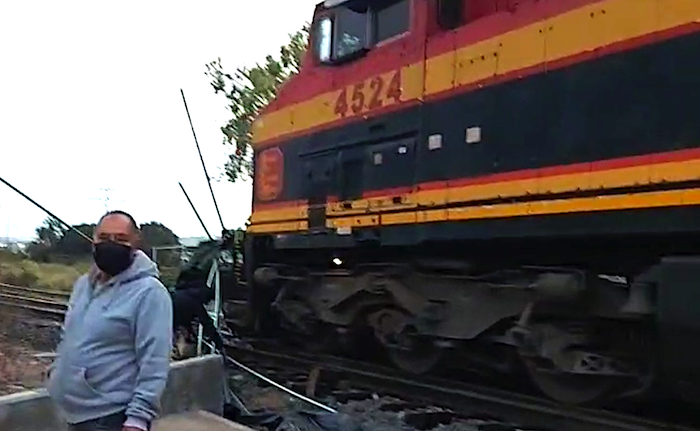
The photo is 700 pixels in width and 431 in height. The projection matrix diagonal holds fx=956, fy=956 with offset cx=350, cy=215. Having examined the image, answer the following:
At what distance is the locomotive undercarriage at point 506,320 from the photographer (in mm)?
6445

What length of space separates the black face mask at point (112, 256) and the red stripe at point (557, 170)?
3.44 metres

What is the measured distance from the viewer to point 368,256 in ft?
29.0

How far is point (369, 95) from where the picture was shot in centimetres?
866

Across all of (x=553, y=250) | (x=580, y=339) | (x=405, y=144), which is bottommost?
(x=580, y=339)

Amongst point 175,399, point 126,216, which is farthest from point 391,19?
point 126,216

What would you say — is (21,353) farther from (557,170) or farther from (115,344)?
(115,344)

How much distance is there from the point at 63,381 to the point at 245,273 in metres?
7.25

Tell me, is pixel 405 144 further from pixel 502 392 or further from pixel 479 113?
pixel 502 392

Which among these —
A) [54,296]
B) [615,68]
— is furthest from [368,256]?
[54,296]

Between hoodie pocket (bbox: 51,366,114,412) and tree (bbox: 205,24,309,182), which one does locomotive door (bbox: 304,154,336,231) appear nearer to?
hoodie pocket (bbox: 51,366,114,412)

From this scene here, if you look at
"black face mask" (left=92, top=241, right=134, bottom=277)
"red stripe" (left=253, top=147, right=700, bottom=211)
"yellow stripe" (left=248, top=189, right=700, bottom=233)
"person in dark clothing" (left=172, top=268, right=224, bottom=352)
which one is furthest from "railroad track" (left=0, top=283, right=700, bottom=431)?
"black face mask" (left=92, top=241, right=134, bottom=277)

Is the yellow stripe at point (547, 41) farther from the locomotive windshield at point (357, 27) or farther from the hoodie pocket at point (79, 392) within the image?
the hoodie pocket at point (79, 392)

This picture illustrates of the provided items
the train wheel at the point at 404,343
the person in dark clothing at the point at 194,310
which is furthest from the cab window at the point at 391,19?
the person in dark clothing at the point at 194,310

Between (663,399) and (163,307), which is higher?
(163,307)
